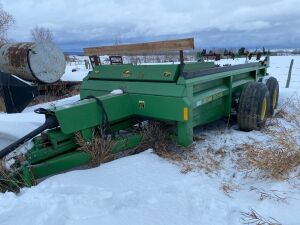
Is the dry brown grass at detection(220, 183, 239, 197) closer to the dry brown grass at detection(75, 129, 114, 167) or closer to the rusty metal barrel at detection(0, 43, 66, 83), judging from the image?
the dry brown grass at detection(75, 129, 114, 167)

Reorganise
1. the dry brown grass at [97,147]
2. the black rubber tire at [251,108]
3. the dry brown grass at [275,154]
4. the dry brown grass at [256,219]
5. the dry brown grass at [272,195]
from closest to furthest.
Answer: the dry brown grass at [256,219]
the dry brown grass at [272,195]
the dry brown grass at [275,154]
the dry brown grass at [97,147]
the black rubber tire at [251,108]

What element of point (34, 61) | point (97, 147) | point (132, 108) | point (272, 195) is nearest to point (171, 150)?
point (132, 108)

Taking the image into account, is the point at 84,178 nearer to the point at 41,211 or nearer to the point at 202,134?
the point at 41,211

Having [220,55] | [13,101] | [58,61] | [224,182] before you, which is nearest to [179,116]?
[224,182]

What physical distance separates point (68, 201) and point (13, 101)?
2.97m

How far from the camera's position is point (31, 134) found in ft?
11.8

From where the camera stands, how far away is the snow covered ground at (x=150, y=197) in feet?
9.43

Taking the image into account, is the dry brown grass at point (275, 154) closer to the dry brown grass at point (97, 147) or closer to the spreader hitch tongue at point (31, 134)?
the dry brown grass at point (97, 147)

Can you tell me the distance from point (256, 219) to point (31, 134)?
229 cm

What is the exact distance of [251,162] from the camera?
13.3ft

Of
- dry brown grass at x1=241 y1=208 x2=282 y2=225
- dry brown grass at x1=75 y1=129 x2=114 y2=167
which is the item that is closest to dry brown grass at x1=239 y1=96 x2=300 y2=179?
dry brown grass at x1=241 y1=208 x2=282 y2=225

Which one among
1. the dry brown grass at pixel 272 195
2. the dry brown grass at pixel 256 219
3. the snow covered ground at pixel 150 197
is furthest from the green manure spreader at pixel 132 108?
the dry brown grass at pixel 256 219

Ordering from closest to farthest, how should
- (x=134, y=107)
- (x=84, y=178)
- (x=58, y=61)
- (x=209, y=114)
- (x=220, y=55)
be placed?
(x=84, y=178), (x=134, y=107), (x=209, y=114), (x=220, y=55), (x=58, y=61)

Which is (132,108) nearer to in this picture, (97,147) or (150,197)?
(97,147)
